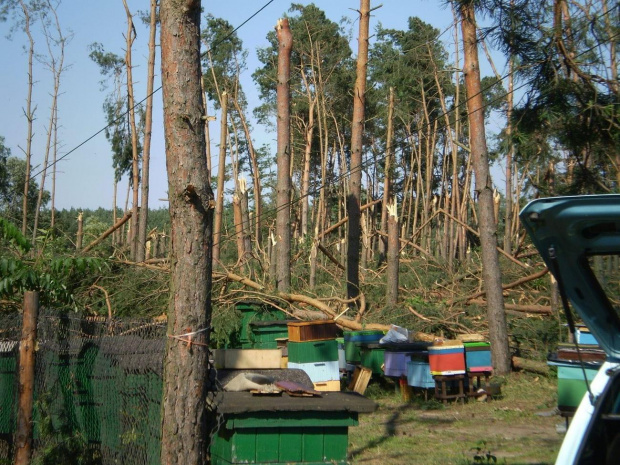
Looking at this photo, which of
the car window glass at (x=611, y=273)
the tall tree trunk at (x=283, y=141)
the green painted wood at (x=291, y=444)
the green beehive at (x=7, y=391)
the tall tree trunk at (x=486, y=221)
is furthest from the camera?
the tall tree trunk at (x=283, y=141)

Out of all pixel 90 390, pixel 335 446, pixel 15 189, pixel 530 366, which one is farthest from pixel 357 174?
pixel 15 189

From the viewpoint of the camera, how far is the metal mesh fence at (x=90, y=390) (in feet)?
20.8

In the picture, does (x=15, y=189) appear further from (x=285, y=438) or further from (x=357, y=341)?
(x=285, y=438)

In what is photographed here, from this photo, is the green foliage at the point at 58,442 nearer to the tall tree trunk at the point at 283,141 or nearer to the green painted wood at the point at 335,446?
the green painted wood at the point at 335,446

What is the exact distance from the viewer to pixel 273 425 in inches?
225

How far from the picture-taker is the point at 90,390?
708 cm

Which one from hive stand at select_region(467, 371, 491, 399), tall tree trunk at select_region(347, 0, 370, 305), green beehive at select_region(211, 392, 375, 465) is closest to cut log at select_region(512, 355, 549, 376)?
hive stand at select_region(467, 371, 491, 399)

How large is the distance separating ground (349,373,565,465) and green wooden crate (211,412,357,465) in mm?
2542

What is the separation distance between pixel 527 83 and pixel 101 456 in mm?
7303

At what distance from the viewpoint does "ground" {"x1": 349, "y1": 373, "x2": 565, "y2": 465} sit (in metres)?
8.64

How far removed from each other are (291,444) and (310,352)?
19.5 feet

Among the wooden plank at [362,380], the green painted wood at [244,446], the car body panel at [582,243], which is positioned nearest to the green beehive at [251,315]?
the wooden plank at [362,380]

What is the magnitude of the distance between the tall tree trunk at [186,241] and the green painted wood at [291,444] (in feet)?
1.99

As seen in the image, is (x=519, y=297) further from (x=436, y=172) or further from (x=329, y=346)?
(x=436, y=172)
